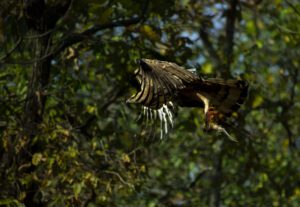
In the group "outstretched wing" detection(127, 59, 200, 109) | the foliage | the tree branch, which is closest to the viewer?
"outstretched wing" detection(127, 59, 200, 109)

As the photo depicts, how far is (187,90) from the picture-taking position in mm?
3693

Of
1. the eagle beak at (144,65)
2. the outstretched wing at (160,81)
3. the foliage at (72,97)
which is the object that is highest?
the eagle beak at (144,65)

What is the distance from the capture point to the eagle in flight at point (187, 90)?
3.61 m

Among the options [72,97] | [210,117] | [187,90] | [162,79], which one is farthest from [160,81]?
[72,97]

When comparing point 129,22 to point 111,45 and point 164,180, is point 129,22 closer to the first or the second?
point 111,45

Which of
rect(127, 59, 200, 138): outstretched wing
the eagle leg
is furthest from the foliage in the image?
the eagle leg

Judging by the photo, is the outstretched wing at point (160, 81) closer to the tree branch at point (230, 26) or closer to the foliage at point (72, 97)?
the foliage at point (72, 97)

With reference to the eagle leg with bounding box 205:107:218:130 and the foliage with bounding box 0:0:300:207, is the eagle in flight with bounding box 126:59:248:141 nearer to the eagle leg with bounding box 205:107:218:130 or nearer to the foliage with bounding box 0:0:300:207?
the eagle leg with bounding box 205:107:218:130

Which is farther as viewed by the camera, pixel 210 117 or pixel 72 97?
pixel 72 97

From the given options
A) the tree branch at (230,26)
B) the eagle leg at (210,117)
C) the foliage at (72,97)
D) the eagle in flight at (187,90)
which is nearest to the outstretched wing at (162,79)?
the eagle in flight at (187,90)

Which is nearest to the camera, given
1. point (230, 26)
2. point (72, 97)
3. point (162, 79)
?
point (162, 79)

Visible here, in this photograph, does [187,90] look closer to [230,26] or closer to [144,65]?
[144,65]

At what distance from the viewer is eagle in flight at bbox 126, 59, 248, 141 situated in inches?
142

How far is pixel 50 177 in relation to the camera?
5902mm
